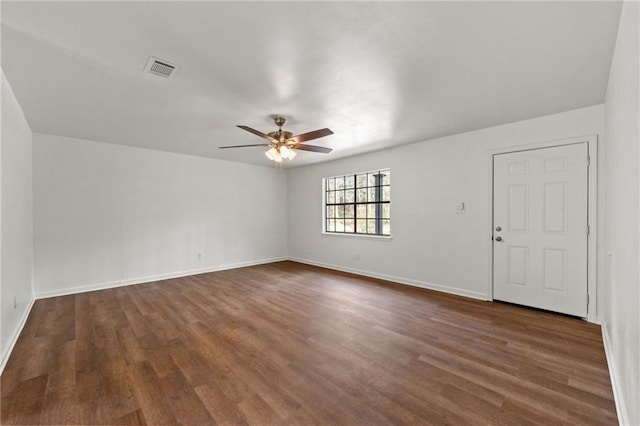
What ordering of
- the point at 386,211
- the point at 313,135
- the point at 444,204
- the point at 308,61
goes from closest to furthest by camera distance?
1. the point at 308,61
2. the point at 313,135
3. the point at 444,204
4. the point at 386,211

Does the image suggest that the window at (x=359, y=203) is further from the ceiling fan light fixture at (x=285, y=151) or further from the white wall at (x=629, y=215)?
the white wall at (x=629, y=215)

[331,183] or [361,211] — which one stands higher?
[331,183]

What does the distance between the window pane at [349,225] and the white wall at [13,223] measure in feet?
16.7

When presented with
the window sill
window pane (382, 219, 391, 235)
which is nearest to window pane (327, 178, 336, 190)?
the window sill

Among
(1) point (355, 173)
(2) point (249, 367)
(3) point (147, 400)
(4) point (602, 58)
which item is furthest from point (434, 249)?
(3) point (147, 400)

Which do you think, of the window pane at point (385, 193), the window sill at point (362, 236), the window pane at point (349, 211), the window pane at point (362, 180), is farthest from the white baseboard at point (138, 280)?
the window pane at point (385, 193)

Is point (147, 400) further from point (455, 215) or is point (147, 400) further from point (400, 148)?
point (400, 148)

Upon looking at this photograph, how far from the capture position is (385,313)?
11.3 ft

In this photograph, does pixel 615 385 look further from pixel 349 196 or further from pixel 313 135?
pixel 349 196

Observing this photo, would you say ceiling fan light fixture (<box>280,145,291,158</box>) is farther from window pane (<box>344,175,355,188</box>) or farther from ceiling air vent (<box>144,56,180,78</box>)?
window pane (<box>344,175,355,188</box>)

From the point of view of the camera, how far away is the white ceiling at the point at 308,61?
1.70m

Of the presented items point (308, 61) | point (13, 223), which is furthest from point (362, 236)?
point (13, 223)

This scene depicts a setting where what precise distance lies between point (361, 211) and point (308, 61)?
4.04 meters

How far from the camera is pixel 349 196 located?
6.20 m
